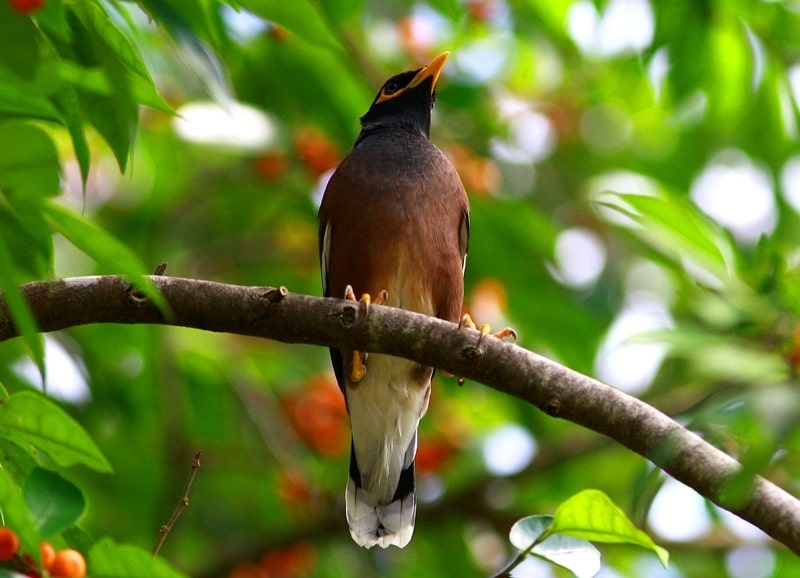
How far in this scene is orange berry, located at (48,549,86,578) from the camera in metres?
2.14

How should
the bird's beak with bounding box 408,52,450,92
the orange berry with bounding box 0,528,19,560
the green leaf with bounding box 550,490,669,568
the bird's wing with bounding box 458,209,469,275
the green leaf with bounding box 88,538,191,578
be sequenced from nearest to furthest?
the green leaf with bounding box 88,538,191,578 < the orange berry with bounding box 0,528,19,560 < the green leaf with bounding box 550,490,669,568 < the bird's wing with bounding box 458,209,469,275 < the bird's beak with bounding box 408,52,450,92

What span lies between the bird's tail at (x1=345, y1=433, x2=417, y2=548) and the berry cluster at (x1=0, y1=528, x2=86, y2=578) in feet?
7.88

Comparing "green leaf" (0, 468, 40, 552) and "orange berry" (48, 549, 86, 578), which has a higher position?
"green leaf" (0, 468, 40, 552)

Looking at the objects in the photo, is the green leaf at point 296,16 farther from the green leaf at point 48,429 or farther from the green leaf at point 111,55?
the green leaf at point 48,429

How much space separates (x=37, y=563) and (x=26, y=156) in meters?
0.93

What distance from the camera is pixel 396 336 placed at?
9.27 ft

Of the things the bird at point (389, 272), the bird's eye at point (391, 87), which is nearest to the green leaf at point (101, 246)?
the bird at point (389, 272)

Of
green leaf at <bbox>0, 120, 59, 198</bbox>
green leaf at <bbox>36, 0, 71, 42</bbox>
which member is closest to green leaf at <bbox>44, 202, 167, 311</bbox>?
green leaf at <bbox>0, 120, 59, 198</bbox>

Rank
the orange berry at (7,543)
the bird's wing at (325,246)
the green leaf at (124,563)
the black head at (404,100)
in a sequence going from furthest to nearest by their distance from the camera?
the black head at (404,100) < the bird's wing at (325,246) < the orange berry at (7,543) < the green leaf at (124,563)

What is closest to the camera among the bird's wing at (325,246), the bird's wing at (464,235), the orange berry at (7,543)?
the orange berry at (7,543)

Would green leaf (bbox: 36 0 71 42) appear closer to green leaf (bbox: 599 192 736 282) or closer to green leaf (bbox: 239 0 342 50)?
green leaf (bbox: 239 0 342 50)

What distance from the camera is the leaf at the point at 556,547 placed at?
8.46 ft

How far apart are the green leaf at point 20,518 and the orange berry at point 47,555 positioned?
7 centimetres

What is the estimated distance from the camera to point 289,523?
6.21 m
